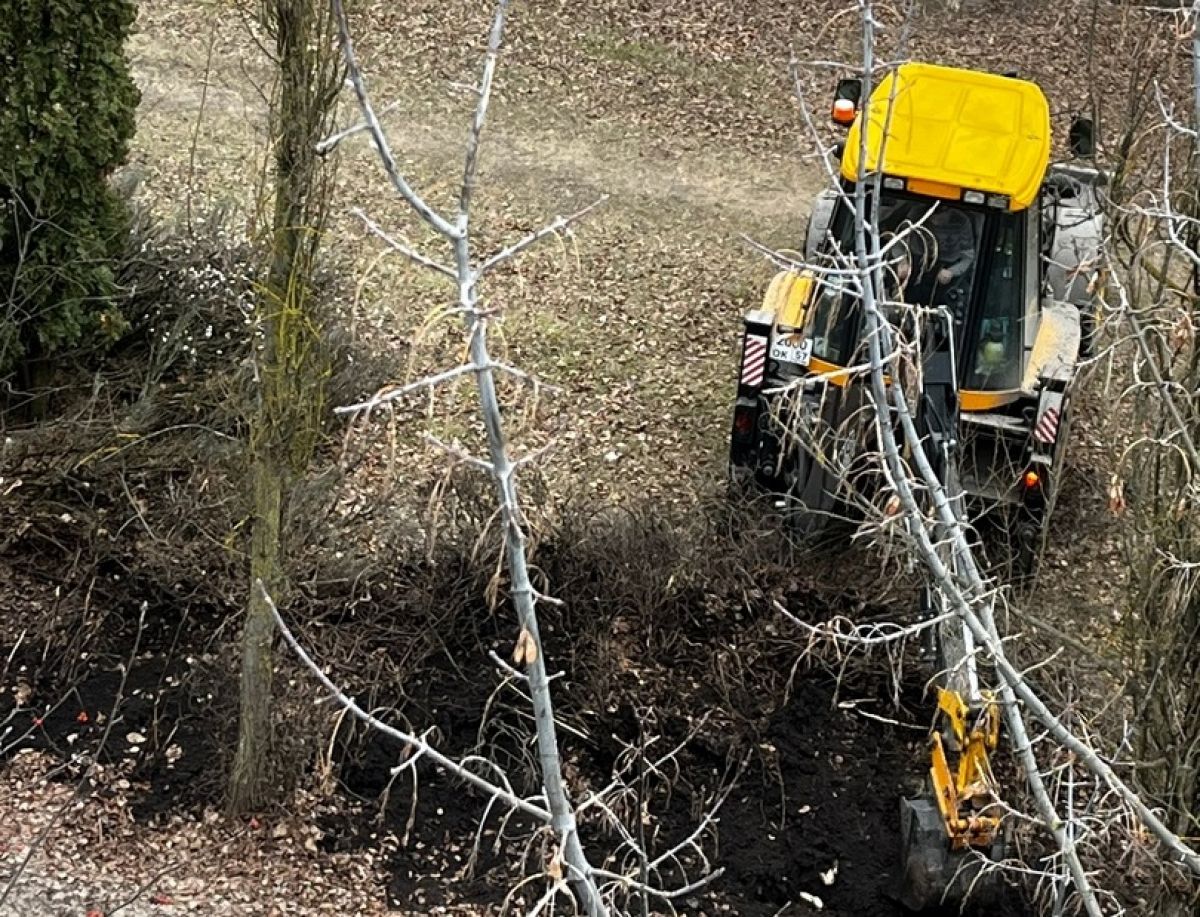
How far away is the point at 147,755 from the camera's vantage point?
278 inches

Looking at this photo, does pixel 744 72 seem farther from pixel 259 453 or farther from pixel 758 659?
pixel 259 453

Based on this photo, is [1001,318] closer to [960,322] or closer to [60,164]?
[960,322]

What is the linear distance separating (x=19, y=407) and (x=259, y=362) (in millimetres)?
2942

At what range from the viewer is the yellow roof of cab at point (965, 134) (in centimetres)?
758

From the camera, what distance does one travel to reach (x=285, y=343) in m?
5.89

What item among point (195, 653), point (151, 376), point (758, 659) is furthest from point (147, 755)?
point (758, 659)

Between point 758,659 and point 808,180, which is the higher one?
point 808,180

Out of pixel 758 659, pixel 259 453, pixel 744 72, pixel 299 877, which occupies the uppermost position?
pixel 744 72

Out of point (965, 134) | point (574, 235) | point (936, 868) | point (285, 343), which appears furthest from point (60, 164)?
point (936, 868)

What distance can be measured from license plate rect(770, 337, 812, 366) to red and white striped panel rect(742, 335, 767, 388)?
14cm

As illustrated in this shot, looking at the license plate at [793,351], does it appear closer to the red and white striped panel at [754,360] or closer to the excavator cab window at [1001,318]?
the red and white striped panel at [754,360]

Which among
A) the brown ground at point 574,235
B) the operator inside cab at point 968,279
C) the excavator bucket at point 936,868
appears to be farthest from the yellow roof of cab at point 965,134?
the excavator bucket at point 936,868

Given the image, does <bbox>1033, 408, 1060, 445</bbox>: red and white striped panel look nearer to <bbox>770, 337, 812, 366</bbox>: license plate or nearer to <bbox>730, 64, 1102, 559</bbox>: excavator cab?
<bbox>730, 64, 1102, 559</bbox>: excavator cab

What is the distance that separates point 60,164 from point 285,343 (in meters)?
3.12
